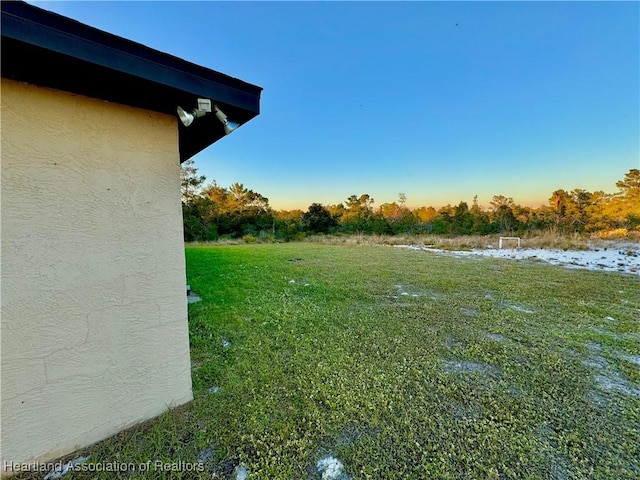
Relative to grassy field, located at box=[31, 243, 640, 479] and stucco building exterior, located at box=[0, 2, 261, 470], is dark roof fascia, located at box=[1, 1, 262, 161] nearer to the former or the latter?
stucco building exterior, located at box=[0, 2, 261, 470]

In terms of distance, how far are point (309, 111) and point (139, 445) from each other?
12.6 meters

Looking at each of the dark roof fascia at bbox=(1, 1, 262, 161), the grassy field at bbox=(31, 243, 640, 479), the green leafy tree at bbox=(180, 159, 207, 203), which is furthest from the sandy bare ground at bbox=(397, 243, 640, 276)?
the green leafy tree at bbox=(180, 159, 207, 203)

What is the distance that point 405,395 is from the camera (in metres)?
1.72

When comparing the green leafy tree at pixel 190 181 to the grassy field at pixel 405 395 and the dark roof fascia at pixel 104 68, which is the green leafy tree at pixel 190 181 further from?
the dark roof fascia at pixel 104 68

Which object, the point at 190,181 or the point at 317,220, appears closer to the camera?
the point at 190,181

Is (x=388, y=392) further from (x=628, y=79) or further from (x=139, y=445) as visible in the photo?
(x=628, y=79)

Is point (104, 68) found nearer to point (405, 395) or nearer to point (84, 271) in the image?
point (84, 271)

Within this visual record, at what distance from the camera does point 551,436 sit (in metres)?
1.37

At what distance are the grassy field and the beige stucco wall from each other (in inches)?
10.6

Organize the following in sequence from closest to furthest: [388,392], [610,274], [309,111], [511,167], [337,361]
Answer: [388,392] → [337,361] → [610,274] → [309,111] → [511,167]

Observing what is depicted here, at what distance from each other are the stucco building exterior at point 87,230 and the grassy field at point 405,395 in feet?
1.10

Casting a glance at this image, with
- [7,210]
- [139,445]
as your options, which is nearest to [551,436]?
[139,445]

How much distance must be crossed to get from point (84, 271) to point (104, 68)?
1017mm

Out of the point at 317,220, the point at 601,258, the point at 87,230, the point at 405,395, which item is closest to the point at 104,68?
the point at 87,230
